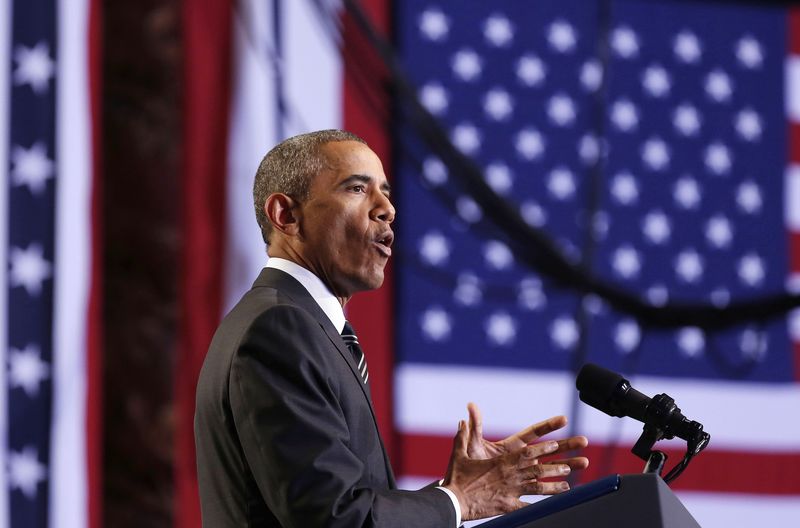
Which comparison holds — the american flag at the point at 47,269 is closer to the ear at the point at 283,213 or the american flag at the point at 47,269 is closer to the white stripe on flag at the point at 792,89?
the ear at the point at 283,213

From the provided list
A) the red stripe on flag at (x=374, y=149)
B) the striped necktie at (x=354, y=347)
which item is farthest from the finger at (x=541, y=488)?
the red stripe on flag at (x=374, y=149)

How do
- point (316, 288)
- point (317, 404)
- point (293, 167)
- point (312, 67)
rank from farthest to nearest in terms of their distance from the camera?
point (312, 67) < point (293, 167) < point (316, 288) < point (317, 404)

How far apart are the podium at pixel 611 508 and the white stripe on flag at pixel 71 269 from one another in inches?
82.3

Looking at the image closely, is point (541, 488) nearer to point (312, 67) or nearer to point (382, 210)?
point (382, 210)

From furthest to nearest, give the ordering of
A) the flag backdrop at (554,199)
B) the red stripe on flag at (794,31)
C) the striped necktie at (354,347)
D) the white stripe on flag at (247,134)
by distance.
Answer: the red stripe on flag at (794,31), the flag backdrop at (554,199), the white stripe on flag at (247,134), the striped necktie at (354,347)

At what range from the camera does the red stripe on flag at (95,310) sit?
3.24m

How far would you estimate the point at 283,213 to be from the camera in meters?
1.80

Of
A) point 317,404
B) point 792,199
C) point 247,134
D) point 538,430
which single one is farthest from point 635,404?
point 792,199

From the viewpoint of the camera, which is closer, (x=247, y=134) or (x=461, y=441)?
(x=461, y=441)

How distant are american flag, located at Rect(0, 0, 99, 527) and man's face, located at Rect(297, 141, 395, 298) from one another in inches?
65.7

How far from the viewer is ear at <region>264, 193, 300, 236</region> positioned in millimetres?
1787

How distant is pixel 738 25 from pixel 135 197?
7.65 feet

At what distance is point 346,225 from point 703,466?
2.60 meters

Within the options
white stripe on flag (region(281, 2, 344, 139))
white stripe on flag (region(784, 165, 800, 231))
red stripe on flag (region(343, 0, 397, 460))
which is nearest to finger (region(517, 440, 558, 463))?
red stripe on flag (region(343, 0, 397, 460))
